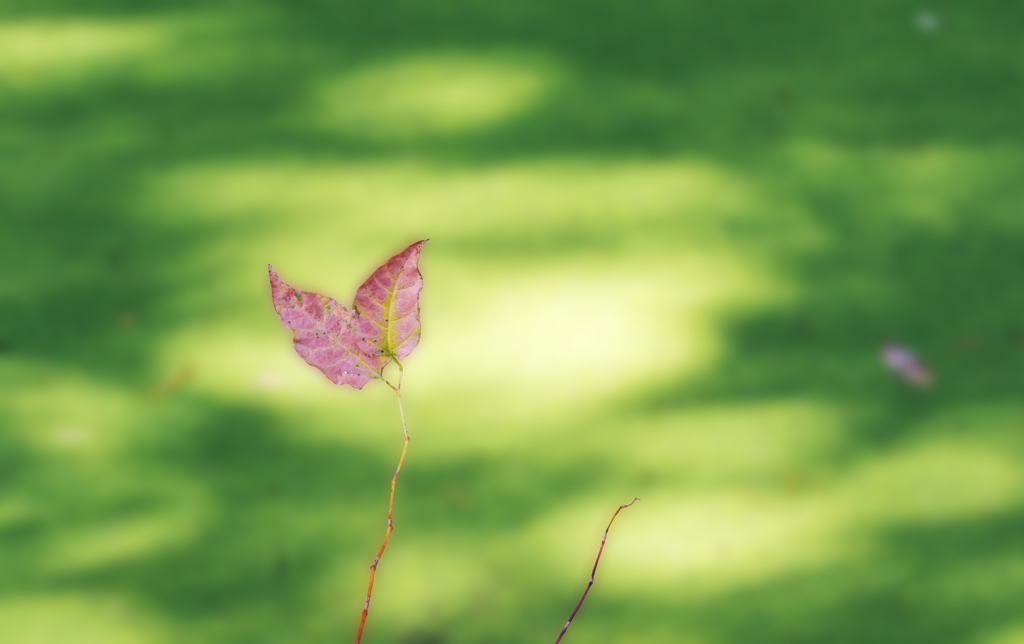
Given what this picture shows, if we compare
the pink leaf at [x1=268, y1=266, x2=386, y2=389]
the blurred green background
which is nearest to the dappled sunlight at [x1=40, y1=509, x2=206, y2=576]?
the blurred green background

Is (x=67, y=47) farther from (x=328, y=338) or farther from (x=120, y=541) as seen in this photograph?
(x=328, y=338)

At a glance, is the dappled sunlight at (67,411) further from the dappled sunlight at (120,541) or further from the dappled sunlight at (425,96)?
the dappled sunlight at (425,96)

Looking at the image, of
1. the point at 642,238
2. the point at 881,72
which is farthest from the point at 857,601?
the point at 881,72

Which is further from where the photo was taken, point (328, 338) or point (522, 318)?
point (522, 318)

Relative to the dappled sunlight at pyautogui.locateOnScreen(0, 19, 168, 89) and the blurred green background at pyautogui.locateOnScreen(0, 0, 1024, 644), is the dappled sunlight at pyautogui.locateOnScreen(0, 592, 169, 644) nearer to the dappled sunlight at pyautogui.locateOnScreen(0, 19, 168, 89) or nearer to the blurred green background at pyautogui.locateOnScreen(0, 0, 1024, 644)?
the blurred green background at pyautogui.locateOnScreen(0, 0, 1024, 644)

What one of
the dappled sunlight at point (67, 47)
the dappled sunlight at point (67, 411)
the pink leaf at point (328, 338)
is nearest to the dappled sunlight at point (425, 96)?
the dappled sunlight at point (67, 47)

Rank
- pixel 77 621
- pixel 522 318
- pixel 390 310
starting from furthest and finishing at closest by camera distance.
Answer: pixel 522 318 < pixel 77 621 < pixel 390 310

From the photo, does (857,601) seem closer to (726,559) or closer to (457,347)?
(726,559)

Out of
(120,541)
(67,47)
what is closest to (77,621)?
(120,541)
